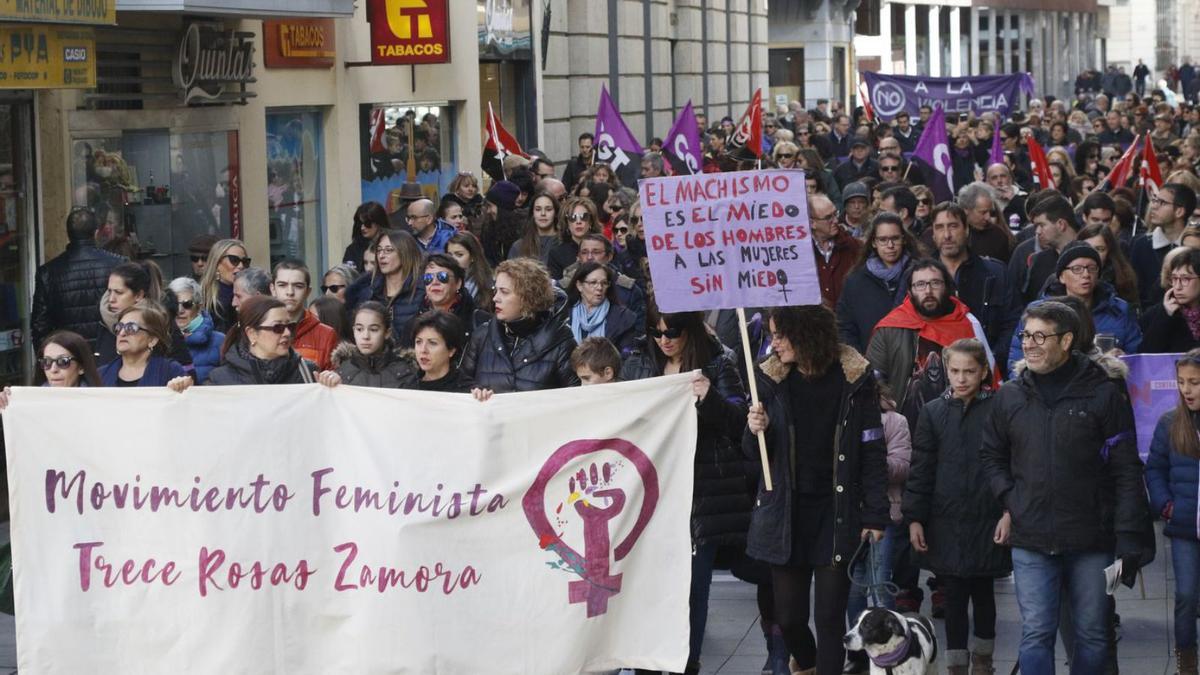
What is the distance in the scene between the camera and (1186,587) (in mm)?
7996

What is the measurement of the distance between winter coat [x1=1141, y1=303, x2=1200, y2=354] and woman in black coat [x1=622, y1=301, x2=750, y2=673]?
260 centimetres

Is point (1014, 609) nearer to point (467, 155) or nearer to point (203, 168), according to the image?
point (203, 168)

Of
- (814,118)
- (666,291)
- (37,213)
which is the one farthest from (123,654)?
(814,118)

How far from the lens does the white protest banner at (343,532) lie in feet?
23.5

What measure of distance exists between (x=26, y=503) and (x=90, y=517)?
0.23m

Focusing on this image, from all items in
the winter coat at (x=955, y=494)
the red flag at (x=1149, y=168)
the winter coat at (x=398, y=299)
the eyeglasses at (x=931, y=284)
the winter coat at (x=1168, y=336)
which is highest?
the red flag at (x=1149, y=168)

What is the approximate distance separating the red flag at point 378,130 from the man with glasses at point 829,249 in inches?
336

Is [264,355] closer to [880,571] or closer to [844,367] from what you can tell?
[844,367]

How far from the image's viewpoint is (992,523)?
312 inches

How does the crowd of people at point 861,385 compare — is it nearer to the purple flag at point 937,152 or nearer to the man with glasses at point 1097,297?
the man with glasses at point 1097,297

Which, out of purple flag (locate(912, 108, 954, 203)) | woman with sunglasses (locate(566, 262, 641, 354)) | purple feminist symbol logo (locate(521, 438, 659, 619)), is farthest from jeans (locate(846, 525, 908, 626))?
purple flag (locate(912, 108, 954, 203))

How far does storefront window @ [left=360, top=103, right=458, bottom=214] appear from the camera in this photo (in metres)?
Result: 19.7

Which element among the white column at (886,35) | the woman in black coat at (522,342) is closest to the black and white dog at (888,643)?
the woman in black coat at (522,342)

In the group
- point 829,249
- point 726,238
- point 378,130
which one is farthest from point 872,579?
point 378,130
